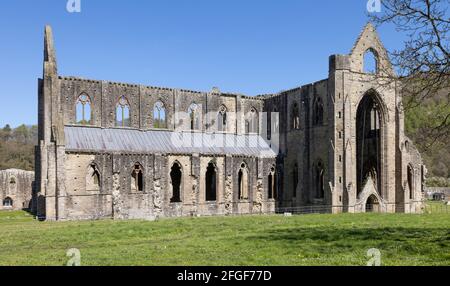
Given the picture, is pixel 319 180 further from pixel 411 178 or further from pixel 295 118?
pixel 411 178

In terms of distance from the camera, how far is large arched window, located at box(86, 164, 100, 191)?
36.7 meters

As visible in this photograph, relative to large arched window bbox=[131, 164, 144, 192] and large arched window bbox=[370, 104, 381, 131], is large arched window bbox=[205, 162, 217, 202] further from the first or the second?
large arched window bbox=[370, 104, 381, 131]

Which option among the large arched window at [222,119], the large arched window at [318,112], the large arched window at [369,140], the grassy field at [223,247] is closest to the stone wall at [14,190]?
the large arched window at [222,119]

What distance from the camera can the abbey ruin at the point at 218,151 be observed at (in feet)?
120

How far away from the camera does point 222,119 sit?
152ft

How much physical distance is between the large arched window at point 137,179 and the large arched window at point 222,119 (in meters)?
9.45

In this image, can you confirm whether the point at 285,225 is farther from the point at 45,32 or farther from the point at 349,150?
the point at 45,32

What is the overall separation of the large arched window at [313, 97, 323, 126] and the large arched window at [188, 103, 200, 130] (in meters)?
10.2

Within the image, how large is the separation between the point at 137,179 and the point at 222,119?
10709 millimetres

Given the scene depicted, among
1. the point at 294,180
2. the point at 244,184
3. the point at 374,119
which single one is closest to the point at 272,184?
the point at 294,180

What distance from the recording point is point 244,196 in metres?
43.2

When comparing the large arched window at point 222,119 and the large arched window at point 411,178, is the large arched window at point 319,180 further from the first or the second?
the large arched window at point 222,119
